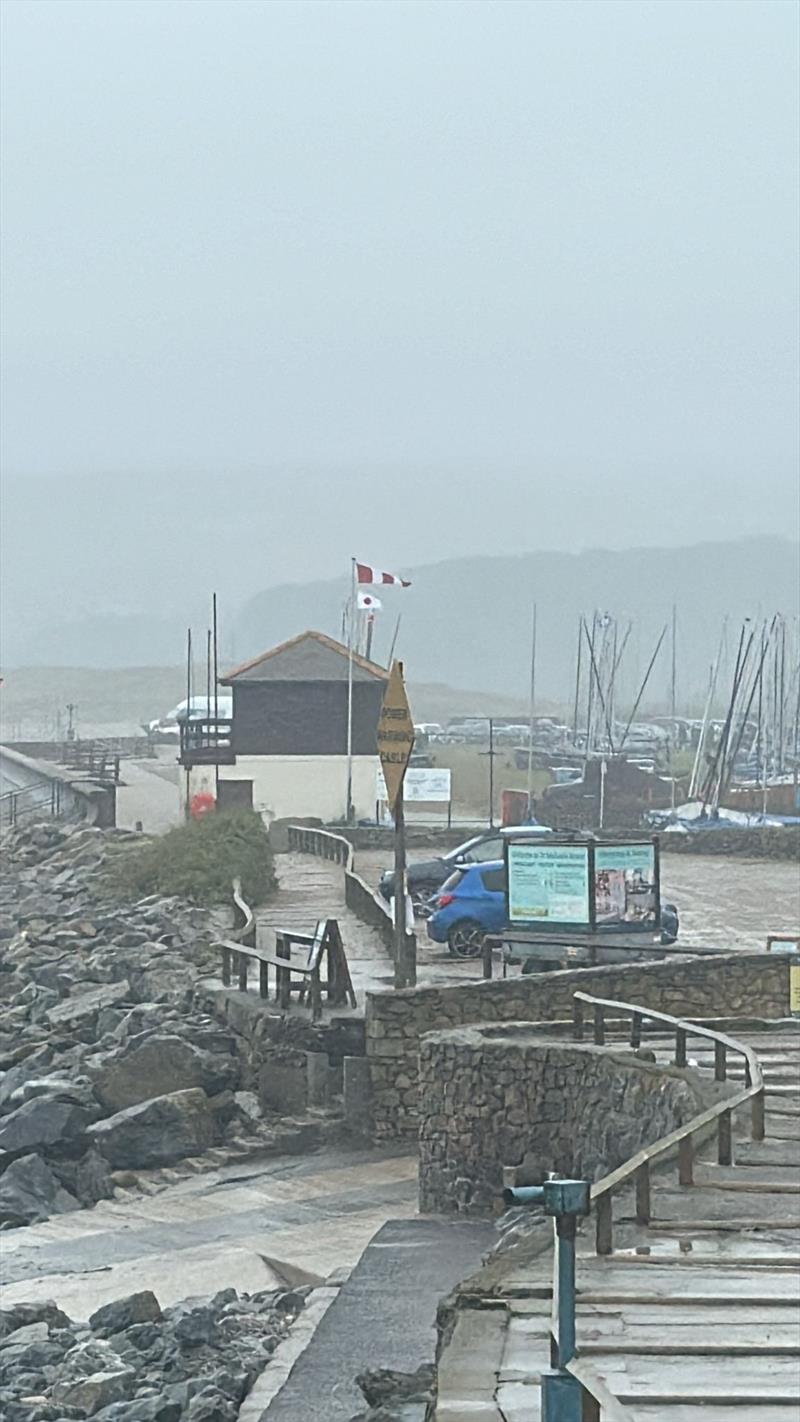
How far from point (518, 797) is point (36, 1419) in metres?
55.9

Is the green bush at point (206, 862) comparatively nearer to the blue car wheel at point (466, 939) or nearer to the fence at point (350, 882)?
the fence at point (350, 882)

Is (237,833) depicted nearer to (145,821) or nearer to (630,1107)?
(145,821)

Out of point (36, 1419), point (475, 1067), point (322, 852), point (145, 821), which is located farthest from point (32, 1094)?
point (145, 821)

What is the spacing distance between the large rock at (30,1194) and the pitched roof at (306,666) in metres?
43.2

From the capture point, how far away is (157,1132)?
23.7 m

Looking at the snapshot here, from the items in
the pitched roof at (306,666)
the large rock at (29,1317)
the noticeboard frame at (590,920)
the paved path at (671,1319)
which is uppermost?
the pitched roof at (306,666)

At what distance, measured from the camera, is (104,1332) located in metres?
16.0

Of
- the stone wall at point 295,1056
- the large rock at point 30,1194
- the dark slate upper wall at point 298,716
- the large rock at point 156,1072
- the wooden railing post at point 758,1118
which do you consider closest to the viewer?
the wooden railing post at point 758,1118

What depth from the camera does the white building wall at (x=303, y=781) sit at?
64.6m

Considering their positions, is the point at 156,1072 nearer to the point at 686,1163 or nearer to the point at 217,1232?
the point at 217,1232

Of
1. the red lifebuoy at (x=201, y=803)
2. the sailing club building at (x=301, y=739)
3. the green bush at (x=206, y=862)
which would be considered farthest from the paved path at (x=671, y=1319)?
the sailing club building at (x=301, y=739)

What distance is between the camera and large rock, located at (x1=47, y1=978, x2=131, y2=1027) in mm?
31031

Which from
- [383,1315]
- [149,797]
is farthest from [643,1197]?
[149,797]

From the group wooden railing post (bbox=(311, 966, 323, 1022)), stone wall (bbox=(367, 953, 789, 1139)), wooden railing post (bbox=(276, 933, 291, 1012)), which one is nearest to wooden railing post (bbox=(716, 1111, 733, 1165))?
stone wall (bbox=(367, 953, 789, 1139))
